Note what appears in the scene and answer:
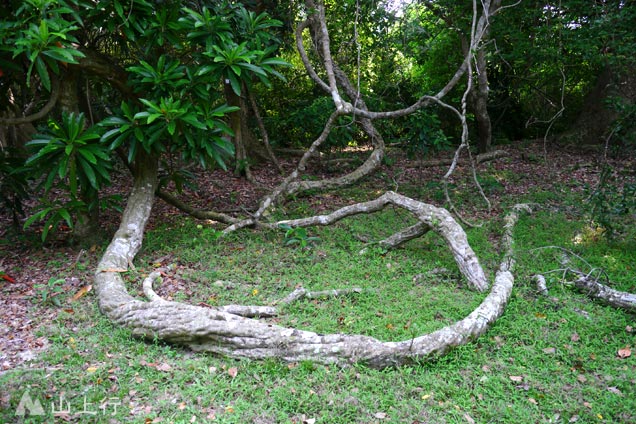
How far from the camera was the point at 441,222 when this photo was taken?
4.91 m

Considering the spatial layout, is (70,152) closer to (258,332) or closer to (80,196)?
(80,196)

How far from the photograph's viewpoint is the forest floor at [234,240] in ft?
11.2

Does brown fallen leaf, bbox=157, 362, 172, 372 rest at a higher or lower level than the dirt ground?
lower

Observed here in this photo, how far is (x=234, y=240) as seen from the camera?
5562 mm

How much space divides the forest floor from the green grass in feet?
0.09

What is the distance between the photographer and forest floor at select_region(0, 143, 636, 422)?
3.43m

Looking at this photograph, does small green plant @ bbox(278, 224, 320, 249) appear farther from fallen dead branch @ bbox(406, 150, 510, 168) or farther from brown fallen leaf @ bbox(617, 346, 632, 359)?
fallen dead branch @ bbox(406, 150, 510, 168)

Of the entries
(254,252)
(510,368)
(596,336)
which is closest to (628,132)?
(596,336)

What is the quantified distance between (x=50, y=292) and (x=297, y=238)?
2.45m

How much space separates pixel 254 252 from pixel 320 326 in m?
1.68

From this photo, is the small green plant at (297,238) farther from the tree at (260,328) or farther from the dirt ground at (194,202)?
the tree at (260,328)

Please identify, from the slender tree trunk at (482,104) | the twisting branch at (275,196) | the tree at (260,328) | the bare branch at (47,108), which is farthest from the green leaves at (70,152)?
the slender tree trunk at (482,104)

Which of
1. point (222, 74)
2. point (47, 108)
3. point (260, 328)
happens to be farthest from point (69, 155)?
point (260, 328)

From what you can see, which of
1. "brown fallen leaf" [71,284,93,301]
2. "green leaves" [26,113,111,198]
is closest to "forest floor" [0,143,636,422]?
"brown fallen leaf" [71,284,93,301]
